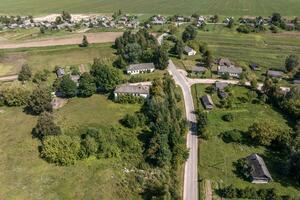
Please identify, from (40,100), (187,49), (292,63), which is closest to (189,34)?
(187,49)

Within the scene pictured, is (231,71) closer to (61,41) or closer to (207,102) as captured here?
(207,102)

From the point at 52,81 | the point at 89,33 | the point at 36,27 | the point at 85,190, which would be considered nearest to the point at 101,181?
the point at 85,190

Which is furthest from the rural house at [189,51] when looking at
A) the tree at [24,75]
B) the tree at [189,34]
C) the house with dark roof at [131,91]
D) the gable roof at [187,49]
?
the tree at [24,75]

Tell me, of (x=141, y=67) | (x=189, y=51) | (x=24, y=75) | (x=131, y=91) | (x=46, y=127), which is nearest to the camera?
(x=46, y=127)

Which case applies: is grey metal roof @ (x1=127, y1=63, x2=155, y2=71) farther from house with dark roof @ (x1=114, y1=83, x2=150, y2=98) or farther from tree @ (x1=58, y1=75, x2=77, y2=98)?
tree @ (x1=58, y1=75, x2=77, y2=98)

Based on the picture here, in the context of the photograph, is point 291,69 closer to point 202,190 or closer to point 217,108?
point 217,108

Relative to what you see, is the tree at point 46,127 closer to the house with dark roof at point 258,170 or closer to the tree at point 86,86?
the tree at point 86,86
